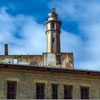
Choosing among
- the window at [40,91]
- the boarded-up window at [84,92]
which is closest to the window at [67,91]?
the boarded-up window at [84,92]

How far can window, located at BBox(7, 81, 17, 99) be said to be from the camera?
67.9ft

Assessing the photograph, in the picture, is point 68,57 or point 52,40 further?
point 52,40

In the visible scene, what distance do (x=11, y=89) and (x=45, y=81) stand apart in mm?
2632

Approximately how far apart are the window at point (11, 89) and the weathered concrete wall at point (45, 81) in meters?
0.26

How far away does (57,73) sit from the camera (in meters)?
22.6

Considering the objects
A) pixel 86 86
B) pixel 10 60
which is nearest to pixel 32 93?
pixel 86 86

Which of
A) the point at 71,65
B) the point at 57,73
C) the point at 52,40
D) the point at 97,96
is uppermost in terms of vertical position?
the point at 52,40

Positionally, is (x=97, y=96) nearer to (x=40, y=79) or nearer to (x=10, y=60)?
(x=40, y=79)

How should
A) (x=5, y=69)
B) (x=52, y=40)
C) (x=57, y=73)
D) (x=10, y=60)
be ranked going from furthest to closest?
(x=52, y=40) → (x=10, y=60) → (x=57, y=73) → (x=5, y=69)

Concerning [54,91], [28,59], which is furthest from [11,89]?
[28,59]

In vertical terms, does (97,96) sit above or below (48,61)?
below

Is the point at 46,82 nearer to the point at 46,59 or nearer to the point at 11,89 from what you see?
the point at 11,89

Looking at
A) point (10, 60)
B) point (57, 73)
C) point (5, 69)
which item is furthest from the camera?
point (10, 60)

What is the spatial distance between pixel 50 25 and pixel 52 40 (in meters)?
3.19
